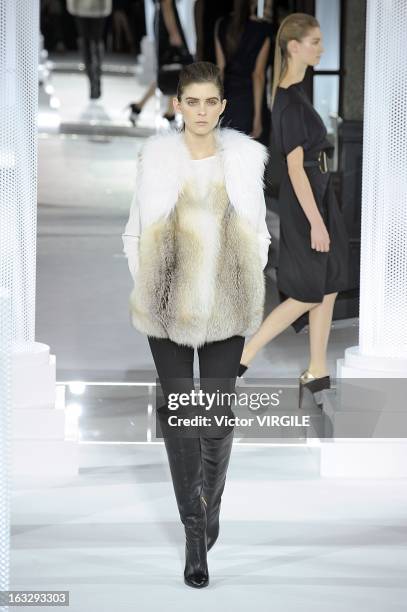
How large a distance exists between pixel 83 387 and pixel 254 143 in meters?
2.30

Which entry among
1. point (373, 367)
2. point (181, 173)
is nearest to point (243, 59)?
point (373, 367)

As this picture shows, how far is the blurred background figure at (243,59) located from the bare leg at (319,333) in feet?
12.3

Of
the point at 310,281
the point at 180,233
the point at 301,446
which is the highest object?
the point at 180,233

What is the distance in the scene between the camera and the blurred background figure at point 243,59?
8.92m

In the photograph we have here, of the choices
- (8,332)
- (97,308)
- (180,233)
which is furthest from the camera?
(97,308)

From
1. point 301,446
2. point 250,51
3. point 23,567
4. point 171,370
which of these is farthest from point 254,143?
point 250,51

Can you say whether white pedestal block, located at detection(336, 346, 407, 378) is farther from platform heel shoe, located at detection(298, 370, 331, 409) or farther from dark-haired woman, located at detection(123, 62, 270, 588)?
dark-haired woman, located at detection(123, 62, 270, 588)

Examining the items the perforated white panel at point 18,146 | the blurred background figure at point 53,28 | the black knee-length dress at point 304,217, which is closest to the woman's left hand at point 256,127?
the black knee-length dress at point 304,217

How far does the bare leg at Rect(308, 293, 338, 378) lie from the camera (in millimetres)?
5387

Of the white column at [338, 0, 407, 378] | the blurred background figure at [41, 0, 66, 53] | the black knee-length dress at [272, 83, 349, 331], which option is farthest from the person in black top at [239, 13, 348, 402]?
the blurred background figure at [41, 0, 66, 53]

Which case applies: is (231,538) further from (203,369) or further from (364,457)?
(364,457)

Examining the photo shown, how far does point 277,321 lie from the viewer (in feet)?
17.8

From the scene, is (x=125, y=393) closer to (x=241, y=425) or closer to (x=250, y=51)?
(x=241, y=425)

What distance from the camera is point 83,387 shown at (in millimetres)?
5898
